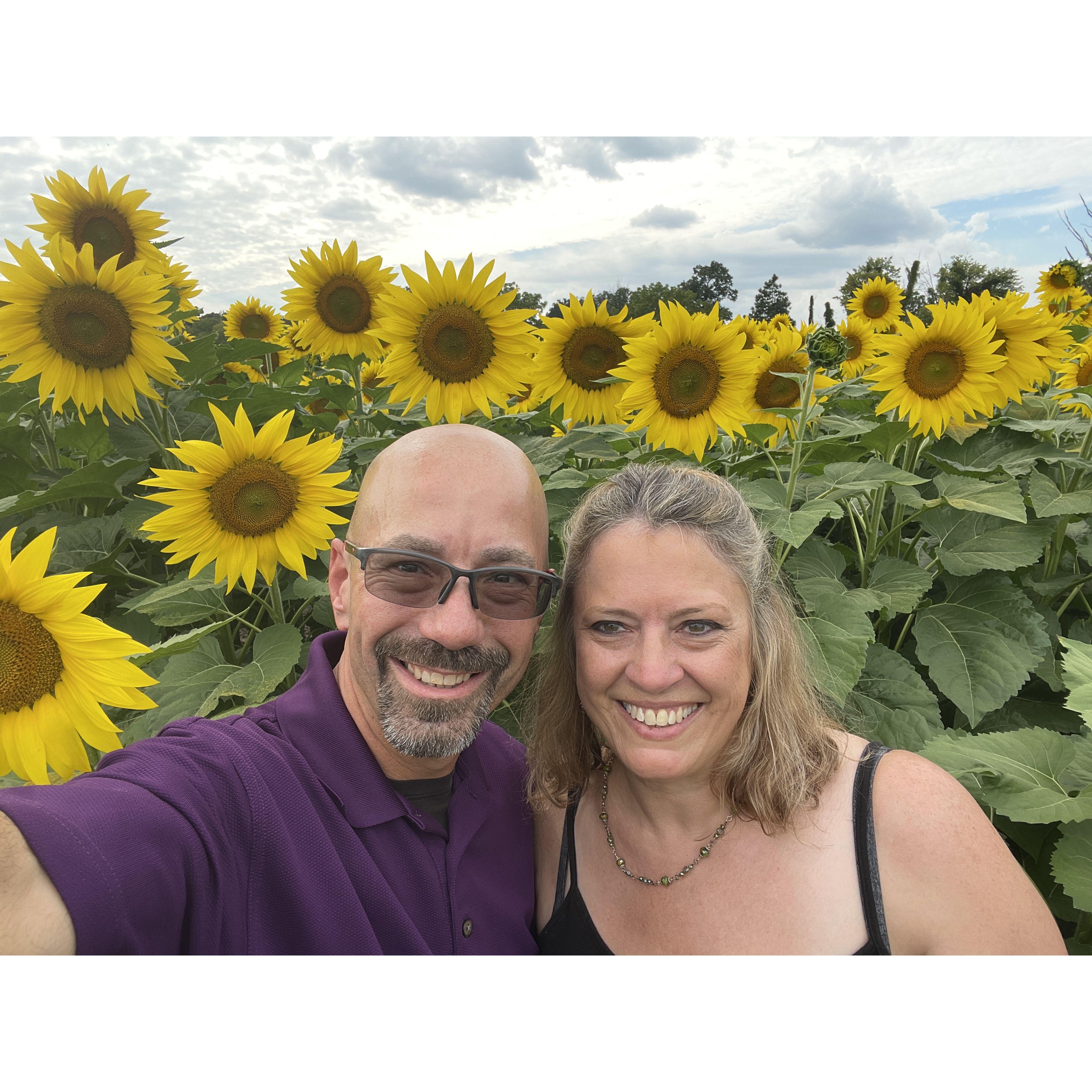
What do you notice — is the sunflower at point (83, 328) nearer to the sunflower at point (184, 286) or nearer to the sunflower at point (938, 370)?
the sunflower at point (184, 286)

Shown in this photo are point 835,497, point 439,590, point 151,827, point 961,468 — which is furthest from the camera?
point 961,468

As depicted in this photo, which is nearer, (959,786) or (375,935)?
(375,935)

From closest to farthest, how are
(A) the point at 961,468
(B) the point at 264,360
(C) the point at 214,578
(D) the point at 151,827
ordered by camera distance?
(D) the point at 151,827, (C) the point at 214,578, (A) the point at 961,468, (B) the point at 264,360

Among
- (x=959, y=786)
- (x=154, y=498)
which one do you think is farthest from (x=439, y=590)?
(x=959, y=786)

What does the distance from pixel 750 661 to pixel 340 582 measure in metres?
0.97

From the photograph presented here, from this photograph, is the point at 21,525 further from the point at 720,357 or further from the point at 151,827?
the point at 720,357

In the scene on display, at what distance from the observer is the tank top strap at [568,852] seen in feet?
6.29

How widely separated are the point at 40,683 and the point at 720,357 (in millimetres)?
2317

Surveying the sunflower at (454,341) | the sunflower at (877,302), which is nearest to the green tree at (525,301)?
the sunflower at (454,341)

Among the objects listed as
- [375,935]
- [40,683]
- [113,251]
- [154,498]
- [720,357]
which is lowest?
[375,935]

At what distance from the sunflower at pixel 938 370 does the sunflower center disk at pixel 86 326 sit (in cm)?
253

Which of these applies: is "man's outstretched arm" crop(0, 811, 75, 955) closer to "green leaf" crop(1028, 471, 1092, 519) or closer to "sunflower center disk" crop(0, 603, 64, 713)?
"sunflower center disk" crop(0, 603, 64, 713)

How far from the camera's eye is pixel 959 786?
5.65 feet

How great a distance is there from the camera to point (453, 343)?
8.84 feet
